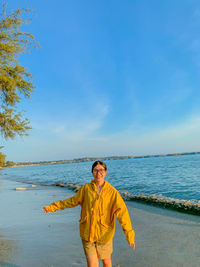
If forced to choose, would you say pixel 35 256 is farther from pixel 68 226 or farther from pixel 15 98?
pixel 15 98

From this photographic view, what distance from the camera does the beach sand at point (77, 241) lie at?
4.32 meters

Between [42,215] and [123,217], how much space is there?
21.3ft

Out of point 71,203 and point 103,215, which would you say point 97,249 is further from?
point 71,203

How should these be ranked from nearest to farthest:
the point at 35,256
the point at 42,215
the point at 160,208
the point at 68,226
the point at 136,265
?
the point at 136,265 → the point at 35,256 → the point at 68,226 → the point at 42,215 → the point at 160,208

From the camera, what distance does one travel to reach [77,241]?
552cm

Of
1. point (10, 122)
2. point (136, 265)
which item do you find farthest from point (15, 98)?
point (136, 265)

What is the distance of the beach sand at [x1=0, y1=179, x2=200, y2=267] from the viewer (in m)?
4.32

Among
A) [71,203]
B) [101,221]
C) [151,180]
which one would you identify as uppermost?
[71,203]

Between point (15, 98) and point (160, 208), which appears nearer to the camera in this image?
point (15, 98)

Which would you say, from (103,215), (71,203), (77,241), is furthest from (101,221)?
(77,241)

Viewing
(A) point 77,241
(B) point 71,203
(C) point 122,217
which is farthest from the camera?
(A) point 77,241

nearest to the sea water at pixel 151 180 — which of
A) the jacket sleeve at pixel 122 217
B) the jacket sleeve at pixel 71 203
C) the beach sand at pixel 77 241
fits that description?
the beach sand at pixel 77 241

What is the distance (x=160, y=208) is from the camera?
→ 9.84 m

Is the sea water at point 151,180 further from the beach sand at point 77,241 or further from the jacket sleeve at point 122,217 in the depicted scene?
the jacket sleeve at point 122,217
